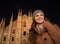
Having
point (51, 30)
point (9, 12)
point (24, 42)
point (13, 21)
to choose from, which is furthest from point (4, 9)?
point (51, 30)

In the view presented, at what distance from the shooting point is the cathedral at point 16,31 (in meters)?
2.09

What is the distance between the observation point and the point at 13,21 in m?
2.12

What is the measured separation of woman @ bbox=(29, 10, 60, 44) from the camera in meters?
1.25

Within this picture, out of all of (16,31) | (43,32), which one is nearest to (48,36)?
(43,32)

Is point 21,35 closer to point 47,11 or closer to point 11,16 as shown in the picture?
point 11,16

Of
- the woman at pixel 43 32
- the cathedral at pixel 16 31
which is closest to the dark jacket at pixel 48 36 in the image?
the woman at pixel 43 32

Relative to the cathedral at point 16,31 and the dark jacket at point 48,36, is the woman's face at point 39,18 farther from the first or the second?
the cathedral at point 16,31

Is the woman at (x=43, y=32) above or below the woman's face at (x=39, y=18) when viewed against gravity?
below

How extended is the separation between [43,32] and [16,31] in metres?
0.89

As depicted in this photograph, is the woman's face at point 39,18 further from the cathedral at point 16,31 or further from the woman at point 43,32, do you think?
the cathedral at point 16,31

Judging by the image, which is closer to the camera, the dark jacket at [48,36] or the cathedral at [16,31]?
the dark jacket at [48,36]

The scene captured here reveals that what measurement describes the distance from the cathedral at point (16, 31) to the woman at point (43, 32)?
77 centimetres

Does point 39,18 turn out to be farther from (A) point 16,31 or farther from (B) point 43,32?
(A) point 16,31

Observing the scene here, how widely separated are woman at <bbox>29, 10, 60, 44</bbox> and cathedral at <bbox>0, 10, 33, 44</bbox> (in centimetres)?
77
